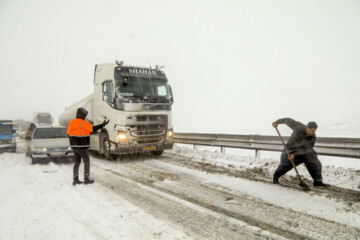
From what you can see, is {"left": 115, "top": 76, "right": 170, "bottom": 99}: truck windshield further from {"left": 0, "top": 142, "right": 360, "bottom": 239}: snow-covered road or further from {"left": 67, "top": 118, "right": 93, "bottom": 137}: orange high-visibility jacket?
{"left": 0, "top": 142, "right": 360, "bottom": 239}: snow-covered road

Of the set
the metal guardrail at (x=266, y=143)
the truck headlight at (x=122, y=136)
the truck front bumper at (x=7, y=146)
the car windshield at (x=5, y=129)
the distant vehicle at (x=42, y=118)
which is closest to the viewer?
the metal guardrail at (x=266, y=143)

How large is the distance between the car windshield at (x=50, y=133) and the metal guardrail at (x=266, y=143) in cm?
536

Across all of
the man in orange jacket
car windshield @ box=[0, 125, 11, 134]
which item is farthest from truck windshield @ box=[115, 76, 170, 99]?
car windshield @ box=[0, 125, 11, 134]

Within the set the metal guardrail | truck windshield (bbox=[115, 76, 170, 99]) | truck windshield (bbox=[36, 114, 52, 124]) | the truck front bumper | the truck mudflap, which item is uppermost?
truck windshield (bbox=[115, 76, 170, 99])

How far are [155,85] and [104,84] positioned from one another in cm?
Result: 190

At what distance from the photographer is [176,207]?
3.80 meters

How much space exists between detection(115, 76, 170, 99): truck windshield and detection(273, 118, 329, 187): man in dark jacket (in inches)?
191

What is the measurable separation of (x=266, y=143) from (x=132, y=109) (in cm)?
482

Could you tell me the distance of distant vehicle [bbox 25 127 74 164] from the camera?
8.17m

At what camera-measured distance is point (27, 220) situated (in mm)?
3293

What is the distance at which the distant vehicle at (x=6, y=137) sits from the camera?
Result: 480 inches

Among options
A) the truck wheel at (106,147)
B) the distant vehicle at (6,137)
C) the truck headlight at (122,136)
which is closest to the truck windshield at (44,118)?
the distant vehicle at (6,137)

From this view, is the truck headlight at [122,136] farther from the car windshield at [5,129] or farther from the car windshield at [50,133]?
the car windshield at [5,129]

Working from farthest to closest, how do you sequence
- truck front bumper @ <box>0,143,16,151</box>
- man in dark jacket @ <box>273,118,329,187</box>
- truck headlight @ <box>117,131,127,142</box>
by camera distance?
1. truck front bumper @ <box>0,143,16,151</box>
2. truck headlight @ <box>117,131,127,142</box>
3. man in dark jacket @ <box>273,118,329,187</box>
